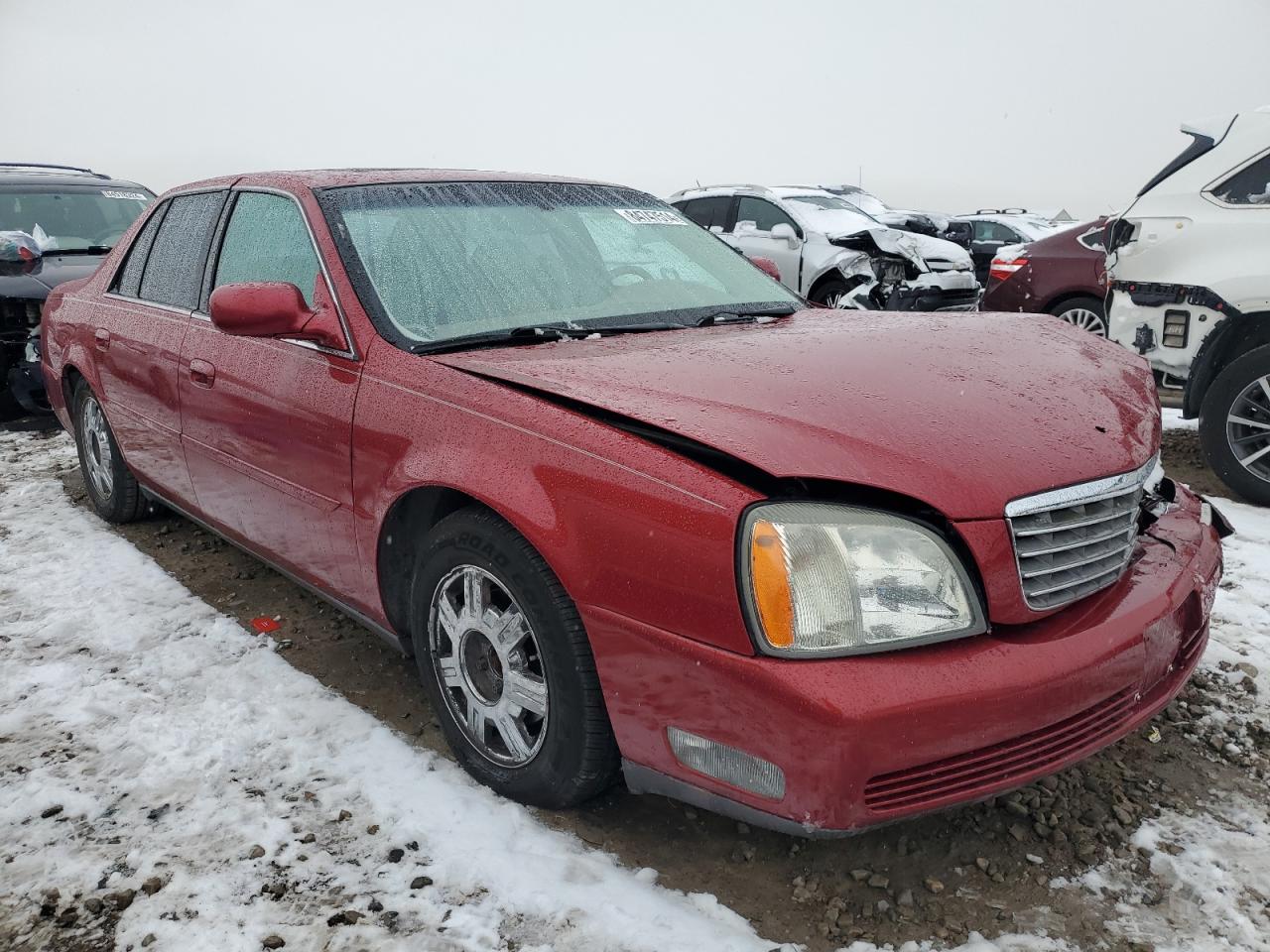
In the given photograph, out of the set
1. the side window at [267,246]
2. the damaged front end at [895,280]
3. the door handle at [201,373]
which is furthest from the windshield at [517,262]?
the damaged front end at [895,280]

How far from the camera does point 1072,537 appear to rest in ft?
6.44

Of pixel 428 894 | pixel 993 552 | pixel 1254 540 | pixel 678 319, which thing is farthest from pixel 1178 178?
pixel 428 894

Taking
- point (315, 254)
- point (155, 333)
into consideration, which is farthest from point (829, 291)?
point (315, 254)

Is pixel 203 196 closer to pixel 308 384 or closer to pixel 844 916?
pixel 308 384

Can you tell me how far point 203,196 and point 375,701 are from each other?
2.11 metres

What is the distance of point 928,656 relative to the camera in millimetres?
1779

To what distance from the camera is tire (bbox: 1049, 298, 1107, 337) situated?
6961mm

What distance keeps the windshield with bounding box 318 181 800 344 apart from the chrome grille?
1263 mm

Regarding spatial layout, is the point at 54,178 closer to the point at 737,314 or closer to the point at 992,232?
the point at 737,314

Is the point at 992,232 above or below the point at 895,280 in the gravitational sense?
below

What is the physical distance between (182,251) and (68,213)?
489 cm

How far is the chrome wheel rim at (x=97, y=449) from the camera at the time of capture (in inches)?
176

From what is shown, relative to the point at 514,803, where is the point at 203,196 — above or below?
above

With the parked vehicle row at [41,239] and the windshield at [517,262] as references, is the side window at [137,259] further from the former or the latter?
the parked vehicle row at [41,239]
